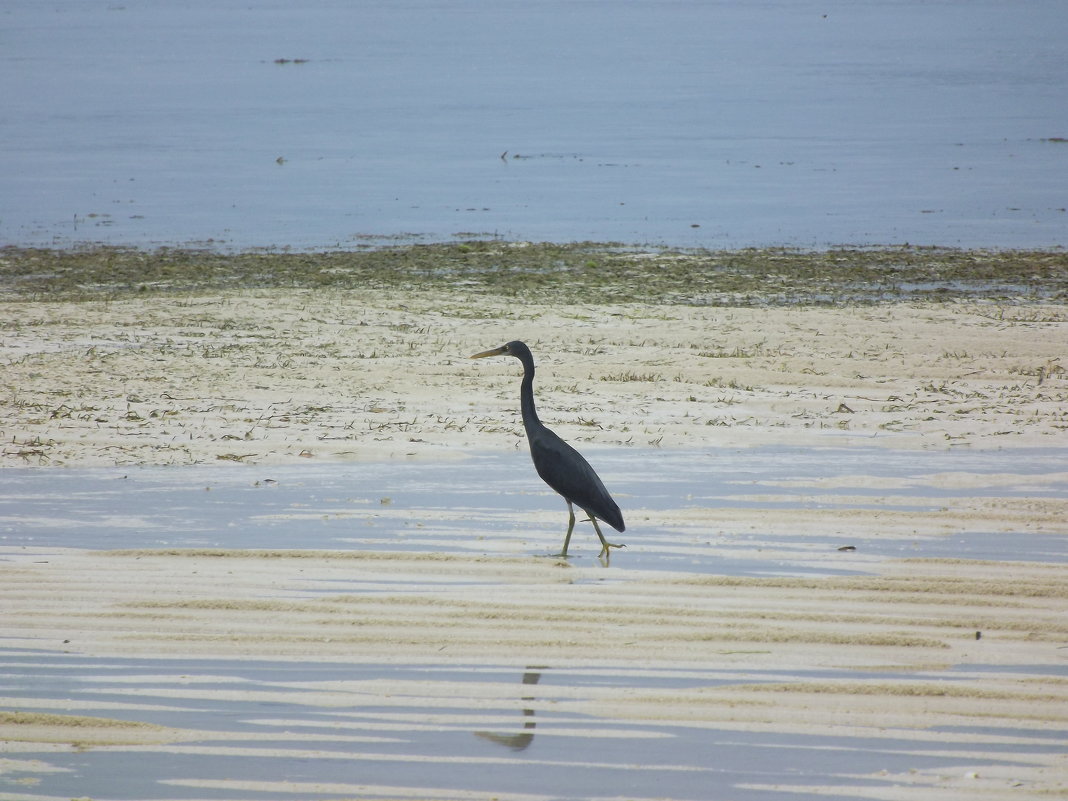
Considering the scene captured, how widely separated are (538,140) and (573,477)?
36.7 m

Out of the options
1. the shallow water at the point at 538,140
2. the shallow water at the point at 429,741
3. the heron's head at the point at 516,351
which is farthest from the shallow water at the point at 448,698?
the shallow water at the point at 538,140

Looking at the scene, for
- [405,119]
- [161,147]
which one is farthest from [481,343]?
[405,119]

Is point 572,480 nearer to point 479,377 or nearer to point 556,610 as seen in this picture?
point 556,610

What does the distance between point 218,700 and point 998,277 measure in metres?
16.0

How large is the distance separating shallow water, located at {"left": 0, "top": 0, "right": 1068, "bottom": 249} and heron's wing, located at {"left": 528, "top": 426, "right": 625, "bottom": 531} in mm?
15000

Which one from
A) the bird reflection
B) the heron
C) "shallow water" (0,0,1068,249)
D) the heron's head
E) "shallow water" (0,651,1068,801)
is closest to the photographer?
"shallow water" (0,651,1068,801)

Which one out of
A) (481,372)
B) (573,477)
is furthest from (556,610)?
(481,372)

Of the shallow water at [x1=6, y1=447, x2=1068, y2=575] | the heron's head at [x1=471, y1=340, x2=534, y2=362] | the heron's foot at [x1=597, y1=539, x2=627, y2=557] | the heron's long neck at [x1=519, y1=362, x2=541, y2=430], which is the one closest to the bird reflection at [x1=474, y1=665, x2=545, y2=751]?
the shallow water at [x1=6, y1=447, x2=1068, y2=575]

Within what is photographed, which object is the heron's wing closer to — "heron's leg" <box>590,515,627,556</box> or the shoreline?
"heron's leg" <box>590,515,627,556</box>

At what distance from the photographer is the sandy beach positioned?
507 cm

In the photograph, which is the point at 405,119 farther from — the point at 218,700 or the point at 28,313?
the point at 218,700

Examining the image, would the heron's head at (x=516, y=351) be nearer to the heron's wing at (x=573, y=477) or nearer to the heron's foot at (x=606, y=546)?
the heron's wing at (x=573, y=477)

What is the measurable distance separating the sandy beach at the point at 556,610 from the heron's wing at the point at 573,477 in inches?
11.3

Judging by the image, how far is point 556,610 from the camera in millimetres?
6883
